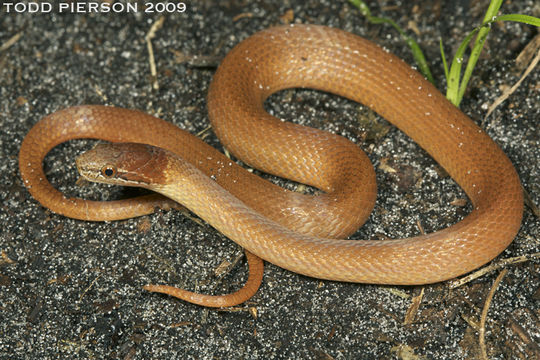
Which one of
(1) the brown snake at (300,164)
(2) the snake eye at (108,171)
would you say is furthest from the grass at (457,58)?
(2) the snake eye at (108,171)

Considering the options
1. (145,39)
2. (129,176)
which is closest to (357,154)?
(129,176)

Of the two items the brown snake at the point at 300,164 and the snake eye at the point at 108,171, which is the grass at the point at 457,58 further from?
Result: the snake eye at the point at 108,171

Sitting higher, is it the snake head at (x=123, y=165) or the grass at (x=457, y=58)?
the grass at (x=457, y=58)

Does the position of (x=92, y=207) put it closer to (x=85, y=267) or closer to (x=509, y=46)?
(x=85, y=267)

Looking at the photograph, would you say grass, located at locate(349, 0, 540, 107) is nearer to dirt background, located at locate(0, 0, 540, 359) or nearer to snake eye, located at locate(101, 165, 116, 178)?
dirt background, located at locate(0, 0, 540, 359)

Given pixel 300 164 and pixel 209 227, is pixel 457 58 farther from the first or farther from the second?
pixel 209 227

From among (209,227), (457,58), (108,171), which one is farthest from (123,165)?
(457,58)

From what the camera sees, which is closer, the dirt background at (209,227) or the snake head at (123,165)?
the dirt background at (209,227)

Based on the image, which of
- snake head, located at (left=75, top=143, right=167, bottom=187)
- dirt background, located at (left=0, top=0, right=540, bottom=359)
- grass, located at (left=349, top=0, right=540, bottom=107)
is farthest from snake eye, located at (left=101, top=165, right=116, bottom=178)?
grass, located at (left=349, top=0, right=540, bottom=107)
